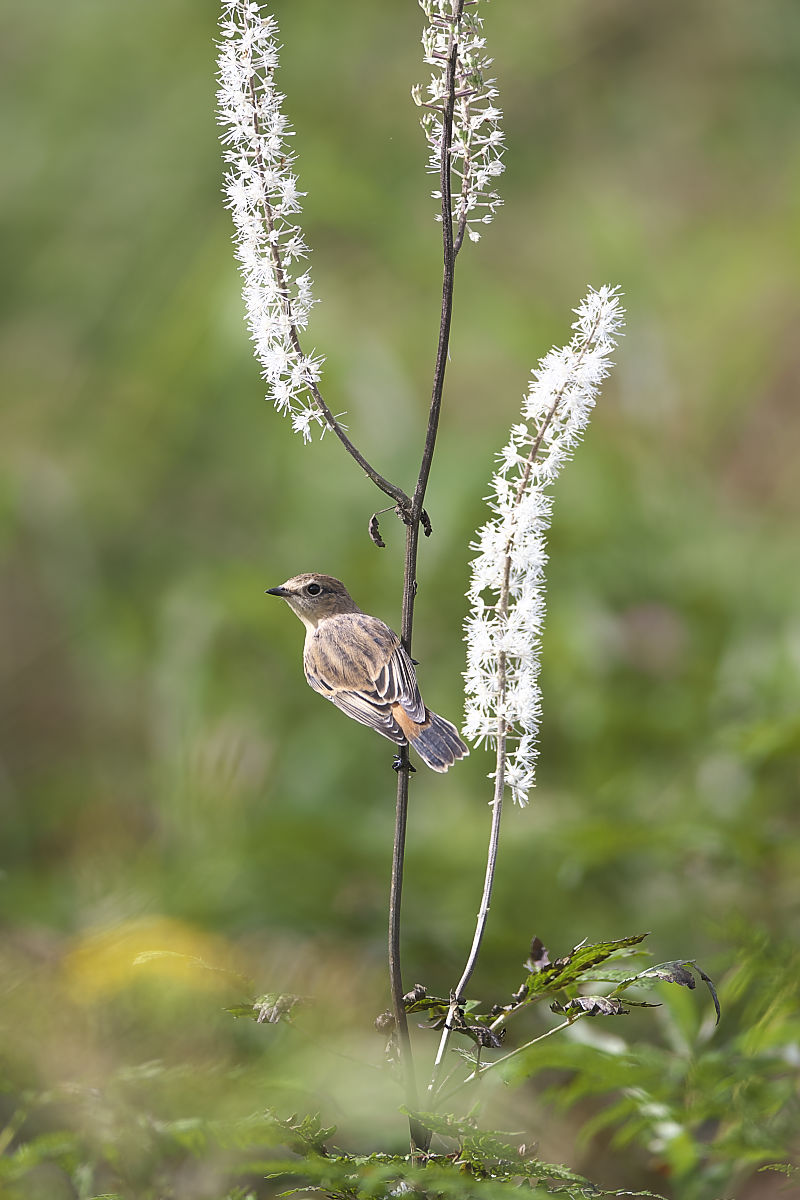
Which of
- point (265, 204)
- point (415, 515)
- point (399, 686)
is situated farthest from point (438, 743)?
point (265, 204)

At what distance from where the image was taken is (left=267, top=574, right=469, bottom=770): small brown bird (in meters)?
0.71

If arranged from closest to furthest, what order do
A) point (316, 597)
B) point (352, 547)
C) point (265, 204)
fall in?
point (265, 204)
point (316, 597)
point (352, 547)

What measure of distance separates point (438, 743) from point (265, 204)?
1.21 feet

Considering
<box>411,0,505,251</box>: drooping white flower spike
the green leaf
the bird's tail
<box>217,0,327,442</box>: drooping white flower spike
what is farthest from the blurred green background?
<box>411,0,505,251</box>: drooping white flower spike

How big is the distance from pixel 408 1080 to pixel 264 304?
1.75 feet

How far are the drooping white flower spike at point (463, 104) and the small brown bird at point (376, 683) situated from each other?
0.27 m

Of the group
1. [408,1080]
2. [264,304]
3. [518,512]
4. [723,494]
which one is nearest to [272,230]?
[264,304]

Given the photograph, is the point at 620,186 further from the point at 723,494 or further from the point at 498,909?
the point at 498,909

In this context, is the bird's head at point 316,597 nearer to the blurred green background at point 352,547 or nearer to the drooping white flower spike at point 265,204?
the drooping white flower spike at point 265,204

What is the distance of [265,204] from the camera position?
2.27ft

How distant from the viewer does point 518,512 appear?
71 cm

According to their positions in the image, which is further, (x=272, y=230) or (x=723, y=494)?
(x=723, y=494)

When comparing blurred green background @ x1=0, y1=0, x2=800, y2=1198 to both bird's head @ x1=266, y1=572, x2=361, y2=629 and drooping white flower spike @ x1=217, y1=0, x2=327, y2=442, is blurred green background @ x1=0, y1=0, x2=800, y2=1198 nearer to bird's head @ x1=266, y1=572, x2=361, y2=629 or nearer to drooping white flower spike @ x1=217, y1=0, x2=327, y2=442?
bird's head @ x1=266, y1=572, x2=361, y2=629

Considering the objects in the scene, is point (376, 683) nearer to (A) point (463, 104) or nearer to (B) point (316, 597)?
(B) point (316, 597)
